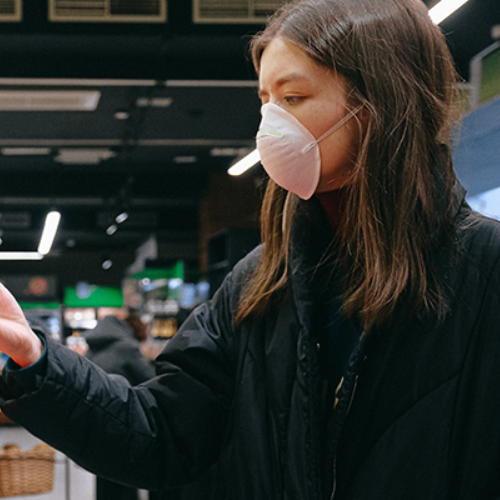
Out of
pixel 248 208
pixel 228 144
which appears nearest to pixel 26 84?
pixel 228 144

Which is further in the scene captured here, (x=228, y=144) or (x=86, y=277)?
(x=86, y=277)

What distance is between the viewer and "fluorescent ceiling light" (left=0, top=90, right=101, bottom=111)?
7281mm

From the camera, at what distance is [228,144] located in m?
10.7

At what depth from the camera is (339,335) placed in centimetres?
108

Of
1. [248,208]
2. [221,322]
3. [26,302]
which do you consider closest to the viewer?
[221,322]

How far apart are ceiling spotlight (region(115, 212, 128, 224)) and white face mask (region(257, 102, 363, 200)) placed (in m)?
13.7

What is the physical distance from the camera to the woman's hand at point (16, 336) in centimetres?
98

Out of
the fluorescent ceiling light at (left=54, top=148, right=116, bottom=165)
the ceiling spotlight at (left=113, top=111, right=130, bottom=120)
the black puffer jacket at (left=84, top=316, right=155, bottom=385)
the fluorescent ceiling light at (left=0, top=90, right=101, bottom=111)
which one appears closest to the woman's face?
the black puffer jacket at (left=84, top=316, right=155, bottom=385)

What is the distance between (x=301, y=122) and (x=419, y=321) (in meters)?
0.37

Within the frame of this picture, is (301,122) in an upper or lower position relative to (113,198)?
lower

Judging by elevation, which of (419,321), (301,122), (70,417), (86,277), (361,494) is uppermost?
(86,277)

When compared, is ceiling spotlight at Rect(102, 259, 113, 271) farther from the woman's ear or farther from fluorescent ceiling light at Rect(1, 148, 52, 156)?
the woman's ear

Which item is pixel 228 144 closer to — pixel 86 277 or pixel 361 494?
pixel 361 494

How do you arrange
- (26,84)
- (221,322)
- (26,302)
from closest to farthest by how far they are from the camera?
(221,322), (26,84), (26,302)
